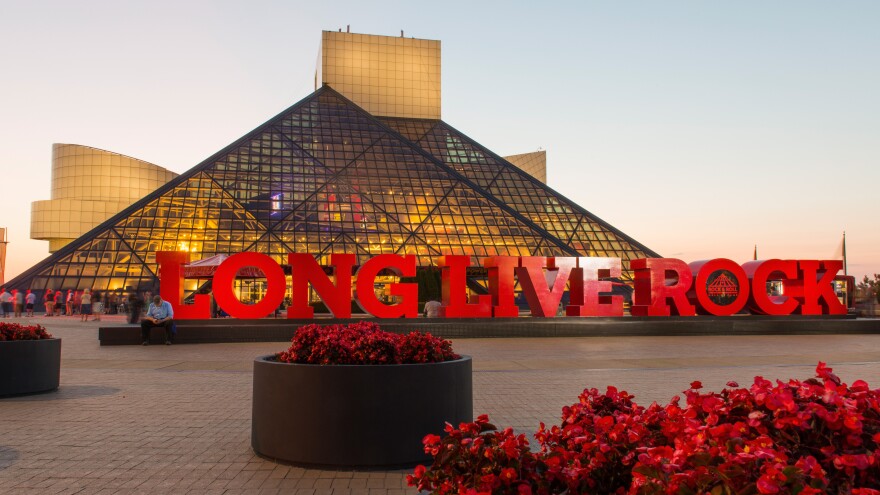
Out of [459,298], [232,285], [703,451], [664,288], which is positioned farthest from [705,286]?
[703,451]

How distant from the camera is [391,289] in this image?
22266mm

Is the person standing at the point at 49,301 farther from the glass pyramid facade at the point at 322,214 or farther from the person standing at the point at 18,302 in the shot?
the person standing at the point at 18,302

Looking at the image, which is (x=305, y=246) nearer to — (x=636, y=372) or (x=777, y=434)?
(x=636, y=372)

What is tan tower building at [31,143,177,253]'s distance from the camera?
66875 mm

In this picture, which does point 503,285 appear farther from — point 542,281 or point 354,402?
point 354,402

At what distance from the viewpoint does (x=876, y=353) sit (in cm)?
1630

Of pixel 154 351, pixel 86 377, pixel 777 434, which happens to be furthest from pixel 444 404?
pixel 154 351

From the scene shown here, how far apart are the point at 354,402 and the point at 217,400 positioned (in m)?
4.38

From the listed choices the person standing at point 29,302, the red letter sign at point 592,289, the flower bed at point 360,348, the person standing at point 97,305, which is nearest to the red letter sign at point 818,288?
the red letter sign at point 592,289

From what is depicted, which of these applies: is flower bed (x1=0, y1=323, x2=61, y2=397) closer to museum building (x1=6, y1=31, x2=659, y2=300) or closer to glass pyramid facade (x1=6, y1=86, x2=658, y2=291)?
museum building (x1=6, y1=31, x2=659, y2=300)

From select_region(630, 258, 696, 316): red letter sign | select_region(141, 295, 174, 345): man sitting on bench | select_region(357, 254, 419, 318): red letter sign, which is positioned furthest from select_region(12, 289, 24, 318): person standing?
select_region(630, 258, 696, 316): red letter sign

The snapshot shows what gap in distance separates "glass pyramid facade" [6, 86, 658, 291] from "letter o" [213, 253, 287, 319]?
1911 cm

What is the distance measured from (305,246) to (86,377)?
28695 mm

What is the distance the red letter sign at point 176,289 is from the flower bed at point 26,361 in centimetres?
1107
